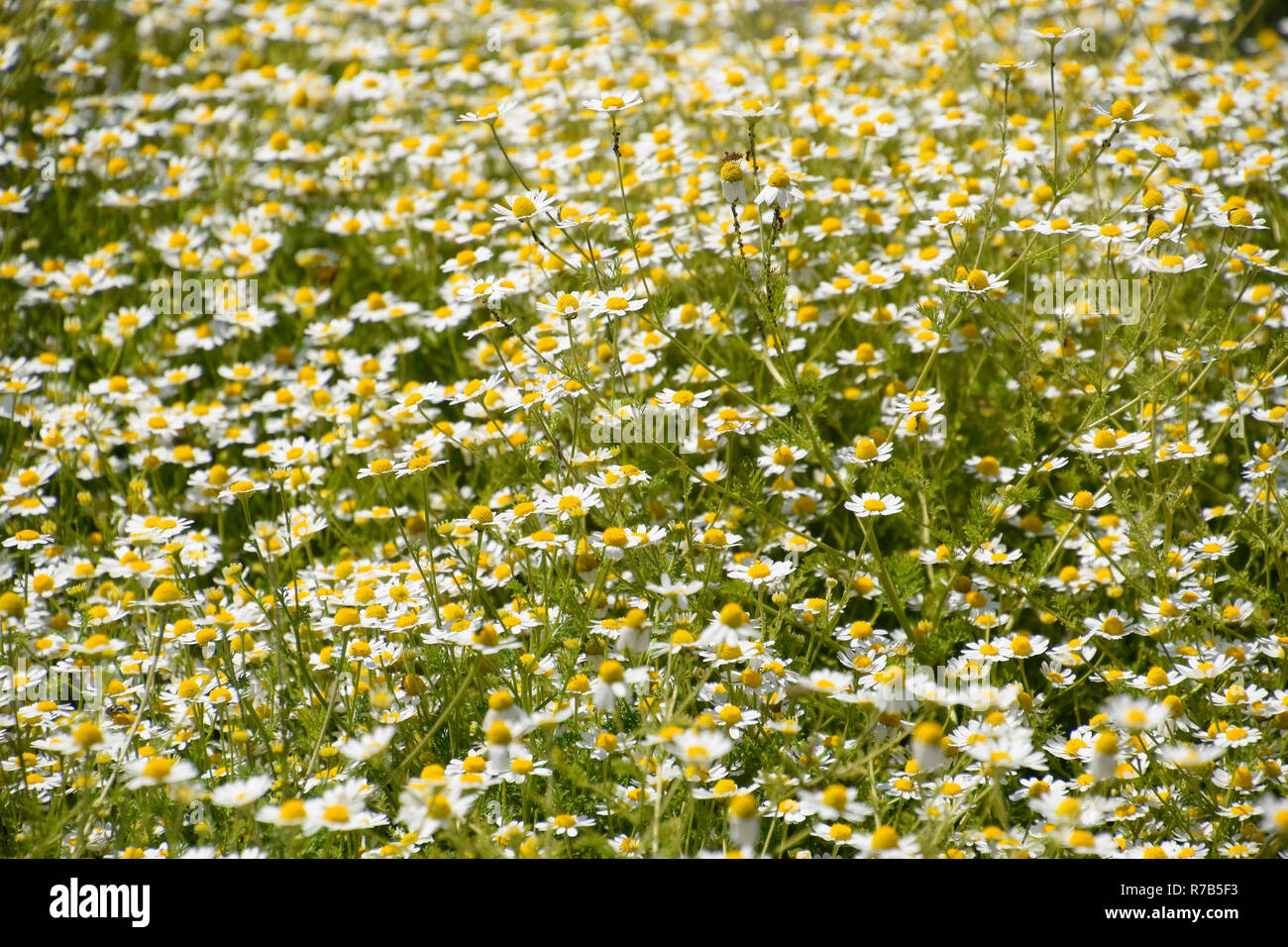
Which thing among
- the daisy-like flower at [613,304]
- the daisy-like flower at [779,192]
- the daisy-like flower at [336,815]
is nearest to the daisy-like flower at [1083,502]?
the daisy-like flower at [779,192]

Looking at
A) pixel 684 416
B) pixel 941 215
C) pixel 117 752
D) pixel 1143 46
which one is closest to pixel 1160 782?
pixel 684 416

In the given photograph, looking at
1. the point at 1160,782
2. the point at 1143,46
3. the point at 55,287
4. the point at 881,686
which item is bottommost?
the point at 1160,782

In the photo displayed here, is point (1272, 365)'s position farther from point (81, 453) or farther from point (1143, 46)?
point (81, 453)

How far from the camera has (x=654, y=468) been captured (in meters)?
3.35

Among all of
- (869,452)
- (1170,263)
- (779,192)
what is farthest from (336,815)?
(1170,263)

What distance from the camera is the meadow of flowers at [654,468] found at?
250cm

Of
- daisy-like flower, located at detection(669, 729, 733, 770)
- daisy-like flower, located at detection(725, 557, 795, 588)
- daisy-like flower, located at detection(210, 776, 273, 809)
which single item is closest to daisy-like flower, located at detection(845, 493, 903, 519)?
daisy-like flower, located at detection(725, 557, 795, 588)

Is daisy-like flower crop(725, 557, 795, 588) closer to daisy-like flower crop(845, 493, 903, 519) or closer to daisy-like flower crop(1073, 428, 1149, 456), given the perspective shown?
daisy-like flower crop(845, 493, 903, 519)

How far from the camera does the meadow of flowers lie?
2.50 meters

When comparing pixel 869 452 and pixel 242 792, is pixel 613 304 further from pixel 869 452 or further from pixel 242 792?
pixel 242 792

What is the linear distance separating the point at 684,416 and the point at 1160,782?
1.46 meters

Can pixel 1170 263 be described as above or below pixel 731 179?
below

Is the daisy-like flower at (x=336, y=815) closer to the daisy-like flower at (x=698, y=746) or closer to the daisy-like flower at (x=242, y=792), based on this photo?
the daisy-like flower at (x=242, y=792)

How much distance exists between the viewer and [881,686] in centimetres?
252
